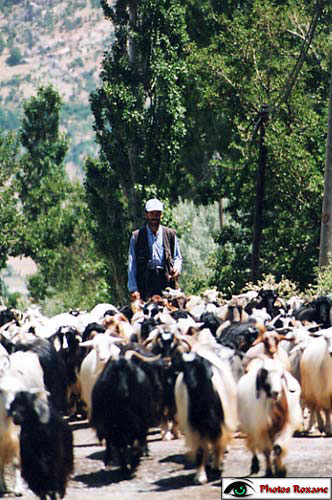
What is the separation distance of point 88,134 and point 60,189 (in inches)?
5536

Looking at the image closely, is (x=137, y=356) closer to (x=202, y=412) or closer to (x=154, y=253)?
(x=202, y=412)

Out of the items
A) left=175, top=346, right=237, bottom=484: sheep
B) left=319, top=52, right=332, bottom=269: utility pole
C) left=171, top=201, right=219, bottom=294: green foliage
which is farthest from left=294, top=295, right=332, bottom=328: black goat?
left=171, top=201, right=219, bottom=294: green foliage

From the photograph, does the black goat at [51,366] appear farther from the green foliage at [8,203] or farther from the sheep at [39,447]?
the green foliage at [8,203]

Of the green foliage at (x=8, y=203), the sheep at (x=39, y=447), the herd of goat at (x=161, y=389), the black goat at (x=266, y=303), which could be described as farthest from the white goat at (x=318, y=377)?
the green foliage at (x=8, y=203)

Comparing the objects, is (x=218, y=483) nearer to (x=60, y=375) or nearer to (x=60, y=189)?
(x=60, y=375)

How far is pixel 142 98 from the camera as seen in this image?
31953mm

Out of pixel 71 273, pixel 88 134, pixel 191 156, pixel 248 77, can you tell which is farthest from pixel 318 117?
pixel 88 134

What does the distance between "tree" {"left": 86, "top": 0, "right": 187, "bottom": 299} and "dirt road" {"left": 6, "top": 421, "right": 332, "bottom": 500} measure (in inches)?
737

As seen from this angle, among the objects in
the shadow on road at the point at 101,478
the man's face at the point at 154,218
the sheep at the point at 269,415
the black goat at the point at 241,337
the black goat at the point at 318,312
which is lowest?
the shadow on road at the point at 101,478

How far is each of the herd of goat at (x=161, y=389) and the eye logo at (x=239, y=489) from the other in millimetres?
720

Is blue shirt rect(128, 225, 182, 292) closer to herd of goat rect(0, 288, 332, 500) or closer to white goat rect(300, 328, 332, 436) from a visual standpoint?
herd of goat rect(0, 288, 332, 500)

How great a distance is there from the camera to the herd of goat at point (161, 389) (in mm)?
11031

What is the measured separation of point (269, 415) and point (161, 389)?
1.82m

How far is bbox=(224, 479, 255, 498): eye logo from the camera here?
1061 centimetres
